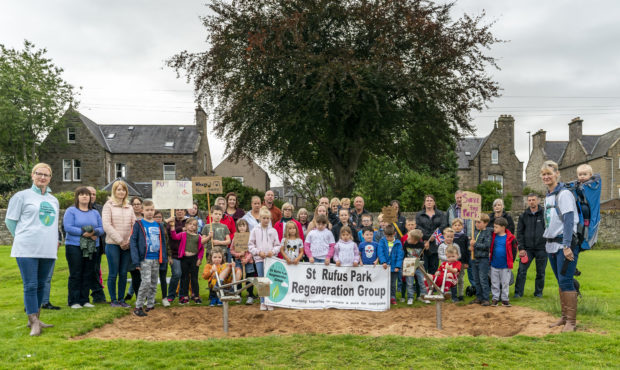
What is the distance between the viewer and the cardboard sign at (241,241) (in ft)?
28.8

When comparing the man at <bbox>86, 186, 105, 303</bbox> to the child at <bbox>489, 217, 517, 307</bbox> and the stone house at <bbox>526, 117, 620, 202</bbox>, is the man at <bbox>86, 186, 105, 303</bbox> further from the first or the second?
the stone house at <bbox>526, 117, 620, 202</bbox>

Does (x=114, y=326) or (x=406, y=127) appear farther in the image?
(x=406, y=127)

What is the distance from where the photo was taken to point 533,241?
9859mm

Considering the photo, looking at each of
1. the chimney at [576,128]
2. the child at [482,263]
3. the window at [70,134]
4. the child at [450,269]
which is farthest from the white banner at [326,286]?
the chimney at [576,128]

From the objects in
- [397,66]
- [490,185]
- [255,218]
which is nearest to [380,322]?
[255,218]

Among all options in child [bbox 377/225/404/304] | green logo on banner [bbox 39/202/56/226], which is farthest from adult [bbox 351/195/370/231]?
green logo on banner [bbox 39/202/56/226]

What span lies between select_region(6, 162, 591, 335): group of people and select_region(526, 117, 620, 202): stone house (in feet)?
155

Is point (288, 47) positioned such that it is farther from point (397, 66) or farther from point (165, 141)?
point (165, 141)

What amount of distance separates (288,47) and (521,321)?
1360 centimetres

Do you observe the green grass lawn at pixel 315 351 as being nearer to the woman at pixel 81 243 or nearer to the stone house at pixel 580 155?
the woman at pixel 81 243

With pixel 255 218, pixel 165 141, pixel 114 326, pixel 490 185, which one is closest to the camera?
pixel 114 326

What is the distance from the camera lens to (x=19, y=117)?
135 ft

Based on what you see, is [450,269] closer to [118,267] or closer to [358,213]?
[358,213]

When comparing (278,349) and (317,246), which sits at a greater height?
(317,246)
